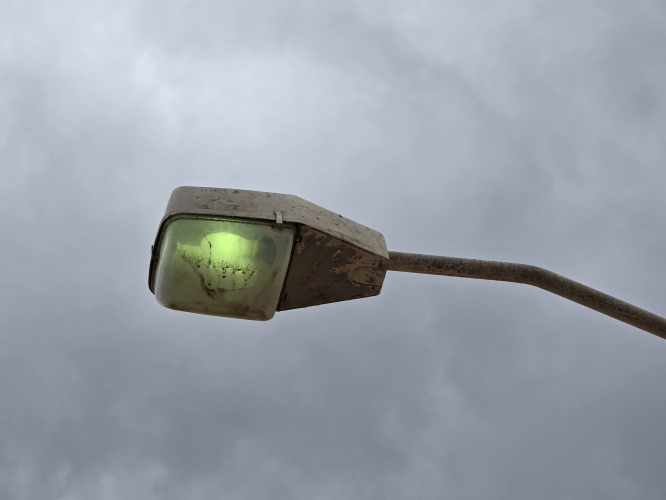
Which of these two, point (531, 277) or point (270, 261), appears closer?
point (270, 261)

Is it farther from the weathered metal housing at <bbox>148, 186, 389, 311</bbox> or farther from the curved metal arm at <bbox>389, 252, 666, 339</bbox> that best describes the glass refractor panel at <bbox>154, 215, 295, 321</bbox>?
the curved metal arm at <bbox>389, 252, 666, 339</bbox>

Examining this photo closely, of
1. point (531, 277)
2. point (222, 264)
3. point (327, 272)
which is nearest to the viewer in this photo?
point (222, 264)

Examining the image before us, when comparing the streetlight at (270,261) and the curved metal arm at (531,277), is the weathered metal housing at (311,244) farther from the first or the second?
the curved metal arm at (531,277)

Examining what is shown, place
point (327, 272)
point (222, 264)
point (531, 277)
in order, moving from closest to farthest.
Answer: point (222, 264) → point (327, 272) → point (531, 277)

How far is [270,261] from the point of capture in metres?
3.94

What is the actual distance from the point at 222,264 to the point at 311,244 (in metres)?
0.39

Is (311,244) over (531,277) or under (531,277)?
under

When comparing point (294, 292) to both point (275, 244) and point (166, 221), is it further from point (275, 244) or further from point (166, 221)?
point (166, 221)

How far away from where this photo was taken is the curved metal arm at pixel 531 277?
4.19 meters

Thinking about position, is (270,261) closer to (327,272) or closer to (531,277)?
(327,272)

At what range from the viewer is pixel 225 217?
12.6 feet

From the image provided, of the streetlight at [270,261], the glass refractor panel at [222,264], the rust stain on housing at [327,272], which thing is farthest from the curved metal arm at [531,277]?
the glass refractor panel at [222,264]

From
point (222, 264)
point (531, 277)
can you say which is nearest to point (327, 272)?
point (222, 264)

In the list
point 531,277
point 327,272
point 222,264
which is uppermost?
point 531,277
